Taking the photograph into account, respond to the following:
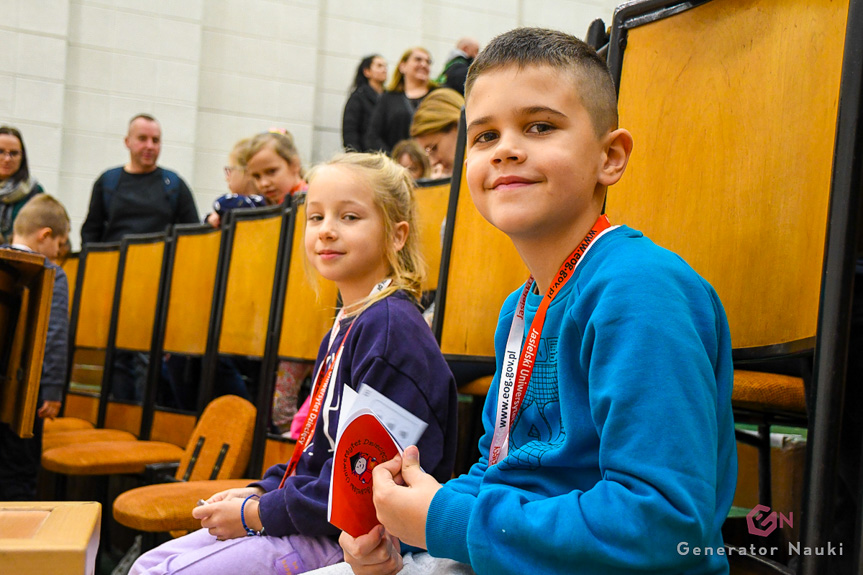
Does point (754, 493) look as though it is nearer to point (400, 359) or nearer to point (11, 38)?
point (400, 359)

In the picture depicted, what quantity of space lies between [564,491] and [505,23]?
8362mm

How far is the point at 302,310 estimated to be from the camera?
308 centimetres

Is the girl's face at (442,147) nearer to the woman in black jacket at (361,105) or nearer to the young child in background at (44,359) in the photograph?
the young child in background at (44,359)

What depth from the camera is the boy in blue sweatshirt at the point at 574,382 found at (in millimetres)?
789

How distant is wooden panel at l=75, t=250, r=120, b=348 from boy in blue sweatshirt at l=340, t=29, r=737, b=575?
431 cm

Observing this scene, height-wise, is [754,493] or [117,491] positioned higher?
[754,493]

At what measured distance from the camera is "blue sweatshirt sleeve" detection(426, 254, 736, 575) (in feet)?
2.56

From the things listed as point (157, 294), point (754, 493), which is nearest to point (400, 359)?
point (754, 493)

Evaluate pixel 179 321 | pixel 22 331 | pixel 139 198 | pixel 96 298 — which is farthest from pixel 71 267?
pixel 22 331

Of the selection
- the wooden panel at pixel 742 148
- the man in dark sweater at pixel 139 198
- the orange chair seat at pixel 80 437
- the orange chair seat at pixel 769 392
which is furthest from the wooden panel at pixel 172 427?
the orange chair seat at pixel 769 392

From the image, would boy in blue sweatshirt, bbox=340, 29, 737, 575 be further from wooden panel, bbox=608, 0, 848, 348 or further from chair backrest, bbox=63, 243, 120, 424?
chair backrest, bbox=63, 243, 120, 424

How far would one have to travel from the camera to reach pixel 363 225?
1.81 m

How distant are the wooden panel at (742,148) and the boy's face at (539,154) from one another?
351mm

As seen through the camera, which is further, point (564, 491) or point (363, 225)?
point (363, 225)
